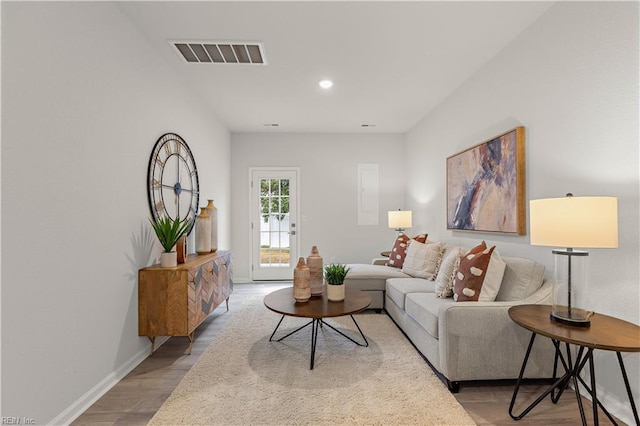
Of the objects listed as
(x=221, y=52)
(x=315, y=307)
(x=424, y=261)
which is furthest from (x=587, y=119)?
(x=221, y=52)

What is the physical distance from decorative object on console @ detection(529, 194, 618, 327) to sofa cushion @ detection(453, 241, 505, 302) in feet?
1.66

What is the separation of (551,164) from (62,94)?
321cm

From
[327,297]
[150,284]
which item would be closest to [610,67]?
[327,297]

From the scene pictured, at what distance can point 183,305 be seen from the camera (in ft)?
7.98

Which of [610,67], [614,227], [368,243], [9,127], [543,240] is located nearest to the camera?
[9,127]

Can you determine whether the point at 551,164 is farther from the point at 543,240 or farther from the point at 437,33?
the point at 437,33

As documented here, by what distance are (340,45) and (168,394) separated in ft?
9.68

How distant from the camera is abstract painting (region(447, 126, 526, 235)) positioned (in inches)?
100

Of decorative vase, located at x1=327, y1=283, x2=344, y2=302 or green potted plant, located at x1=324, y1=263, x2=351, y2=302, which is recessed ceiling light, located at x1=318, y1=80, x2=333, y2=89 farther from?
decorative vase, located at x1=327, y1=283, x2=344, y2=302

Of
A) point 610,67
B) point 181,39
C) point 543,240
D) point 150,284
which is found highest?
point 181,39

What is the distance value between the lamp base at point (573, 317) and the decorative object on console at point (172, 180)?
117 inches

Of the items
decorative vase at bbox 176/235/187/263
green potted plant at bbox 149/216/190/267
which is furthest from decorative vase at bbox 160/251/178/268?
decorative vase at bbox 176/235/187/263

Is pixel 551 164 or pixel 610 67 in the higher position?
pixel 610 67

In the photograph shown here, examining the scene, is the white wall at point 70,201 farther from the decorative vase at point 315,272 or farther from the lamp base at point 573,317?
the lamp base at point 573,317
